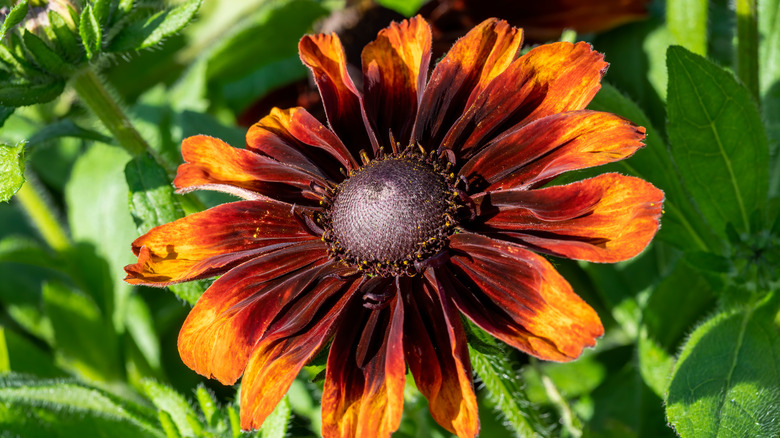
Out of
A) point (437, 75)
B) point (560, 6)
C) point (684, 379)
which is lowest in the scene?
point (684, 379)

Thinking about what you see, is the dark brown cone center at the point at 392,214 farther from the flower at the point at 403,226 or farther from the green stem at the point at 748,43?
the green stem at the point at 748,43

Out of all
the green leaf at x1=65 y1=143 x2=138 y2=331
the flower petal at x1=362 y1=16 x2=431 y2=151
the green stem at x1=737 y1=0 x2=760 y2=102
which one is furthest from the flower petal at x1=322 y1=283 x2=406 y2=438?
the green leaf at x1=65 y1=143 x2=138 y2=331

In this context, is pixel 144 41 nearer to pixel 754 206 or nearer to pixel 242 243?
pixel 242 243

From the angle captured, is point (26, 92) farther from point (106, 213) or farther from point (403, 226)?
point (106, 213)

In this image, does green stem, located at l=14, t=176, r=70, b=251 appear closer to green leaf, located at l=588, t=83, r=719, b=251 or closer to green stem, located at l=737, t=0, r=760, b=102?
green leaf, located at l=588, t=83, r=719, b=251

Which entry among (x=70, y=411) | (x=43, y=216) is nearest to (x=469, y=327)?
(x=70, y=411)

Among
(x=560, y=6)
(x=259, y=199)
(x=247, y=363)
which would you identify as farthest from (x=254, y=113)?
(x=247, y=363)
